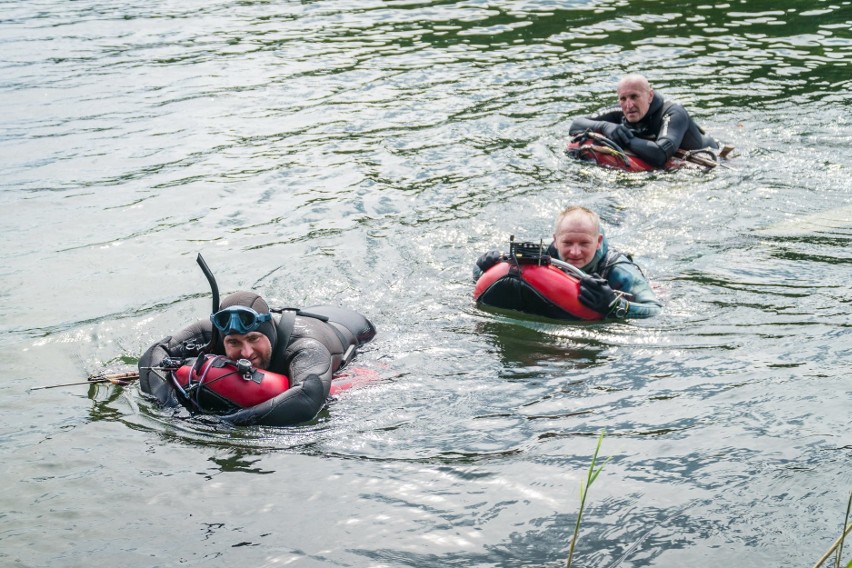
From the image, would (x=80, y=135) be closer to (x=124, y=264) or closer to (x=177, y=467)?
(x=124, y=264)

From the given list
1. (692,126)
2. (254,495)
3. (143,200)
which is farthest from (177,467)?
(692,126)

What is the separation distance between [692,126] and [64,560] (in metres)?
9.67

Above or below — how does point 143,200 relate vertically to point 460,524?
above

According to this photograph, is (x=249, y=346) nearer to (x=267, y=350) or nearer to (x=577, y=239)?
(x=267, y=350)

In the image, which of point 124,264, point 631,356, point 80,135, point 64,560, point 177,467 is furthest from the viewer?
point 80,135

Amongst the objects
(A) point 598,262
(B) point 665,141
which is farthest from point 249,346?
(B) point 665,141

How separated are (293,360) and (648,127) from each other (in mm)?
7449

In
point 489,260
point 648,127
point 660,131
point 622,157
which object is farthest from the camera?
point 648,127

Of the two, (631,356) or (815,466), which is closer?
(815,466)

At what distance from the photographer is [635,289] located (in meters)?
8.90

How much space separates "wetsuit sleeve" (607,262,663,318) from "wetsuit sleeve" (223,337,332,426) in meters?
2.83

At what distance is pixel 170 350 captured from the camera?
25.3ft

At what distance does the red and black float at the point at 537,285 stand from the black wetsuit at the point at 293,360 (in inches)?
50.5

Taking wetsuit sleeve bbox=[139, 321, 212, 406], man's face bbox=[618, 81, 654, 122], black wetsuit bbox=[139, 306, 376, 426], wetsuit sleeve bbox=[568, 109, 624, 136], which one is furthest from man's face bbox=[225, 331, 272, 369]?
man's face bbox=[618, 81, 654, 122]
